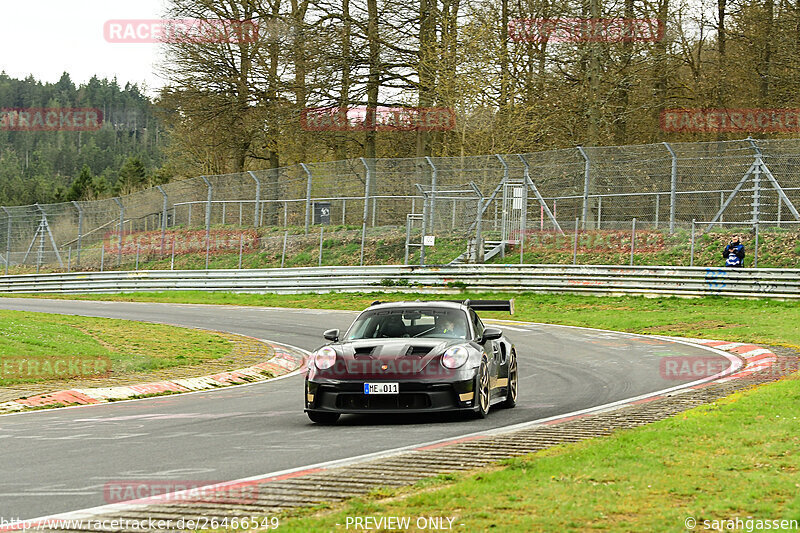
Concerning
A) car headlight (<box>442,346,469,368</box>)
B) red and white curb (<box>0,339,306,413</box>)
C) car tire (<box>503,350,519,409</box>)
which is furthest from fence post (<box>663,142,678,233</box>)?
car headlight (<box>442,346,469,368</box>)

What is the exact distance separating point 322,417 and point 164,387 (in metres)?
4.29

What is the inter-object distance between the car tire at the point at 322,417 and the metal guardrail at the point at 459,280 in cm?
1904

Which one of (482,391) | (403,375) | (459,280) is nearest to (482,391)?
(482,391)

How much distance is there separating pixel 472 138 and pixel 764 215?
12296mm

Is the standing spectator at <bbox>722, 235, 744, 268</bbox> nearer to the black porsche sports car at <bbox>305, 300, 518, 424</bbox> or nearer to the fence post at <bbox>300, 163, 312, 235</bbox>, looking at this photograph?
the fence post at <bbox>300, 163, 312, 235</bbox>

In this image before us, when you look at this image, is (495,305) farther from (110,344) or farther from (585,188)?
(585,188)

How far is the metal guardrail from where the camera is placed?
2738 cm

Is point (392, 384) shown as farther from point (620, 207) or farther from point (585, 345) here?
point (620, 207)

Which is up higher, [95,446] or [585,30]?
[585,30]

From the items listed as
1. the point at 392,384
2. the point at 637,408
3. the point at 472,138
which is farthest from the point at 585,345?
the point at 472,138

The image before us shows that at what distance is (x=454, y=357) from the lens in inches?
414

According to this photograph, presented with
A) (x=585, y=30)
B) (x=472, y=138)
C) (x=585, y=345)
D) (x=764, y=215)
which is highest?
(x=585, y=30)

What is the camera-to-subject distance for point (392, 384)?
10250 millimetres

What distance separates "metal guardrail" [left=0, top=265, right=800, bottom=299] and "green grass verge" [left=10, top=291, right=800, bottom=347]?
0.39 meters
